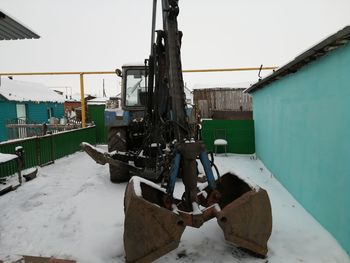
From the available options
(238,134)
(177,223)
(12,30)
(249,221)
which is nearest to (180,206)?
(177,223)

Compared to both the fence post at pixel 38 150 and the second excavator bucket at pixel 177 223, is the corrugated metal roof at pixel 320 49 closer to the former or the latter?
the second excavator bucket at pixel 177 223

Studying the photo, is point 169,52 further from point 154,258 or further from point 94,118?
point 94,118

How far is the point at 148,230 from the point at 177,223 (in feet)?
1.06

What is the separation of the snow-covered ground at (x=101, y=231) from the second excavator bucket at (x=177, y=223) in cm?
29

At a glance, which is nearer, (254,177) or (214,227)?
(214,227)

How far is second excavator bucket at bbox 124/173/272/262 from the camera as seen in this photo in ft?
10.6

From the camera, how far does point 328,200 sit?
13.2 ft

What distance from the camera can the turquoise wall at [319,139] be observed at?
11.7ft

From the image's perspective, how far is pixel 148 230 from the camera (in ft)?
10.6

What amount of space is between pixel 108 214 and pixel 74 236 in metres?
0.85

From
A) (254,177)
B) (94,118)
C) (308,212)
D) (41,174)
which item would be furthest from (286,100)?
(94,118)

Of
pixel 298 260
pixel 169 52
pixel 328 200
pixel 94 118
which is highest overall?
pixel 169 52

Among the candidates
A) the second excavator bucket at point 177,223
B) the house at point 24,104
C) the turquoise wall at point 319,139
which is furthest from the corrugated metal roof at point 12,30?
the house at point 24,104

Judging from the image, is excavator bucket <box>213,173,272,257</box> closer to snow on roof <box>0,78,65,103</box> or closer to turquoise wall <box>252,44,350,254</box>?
turquoise wall <box>252,44,350,254</box>
